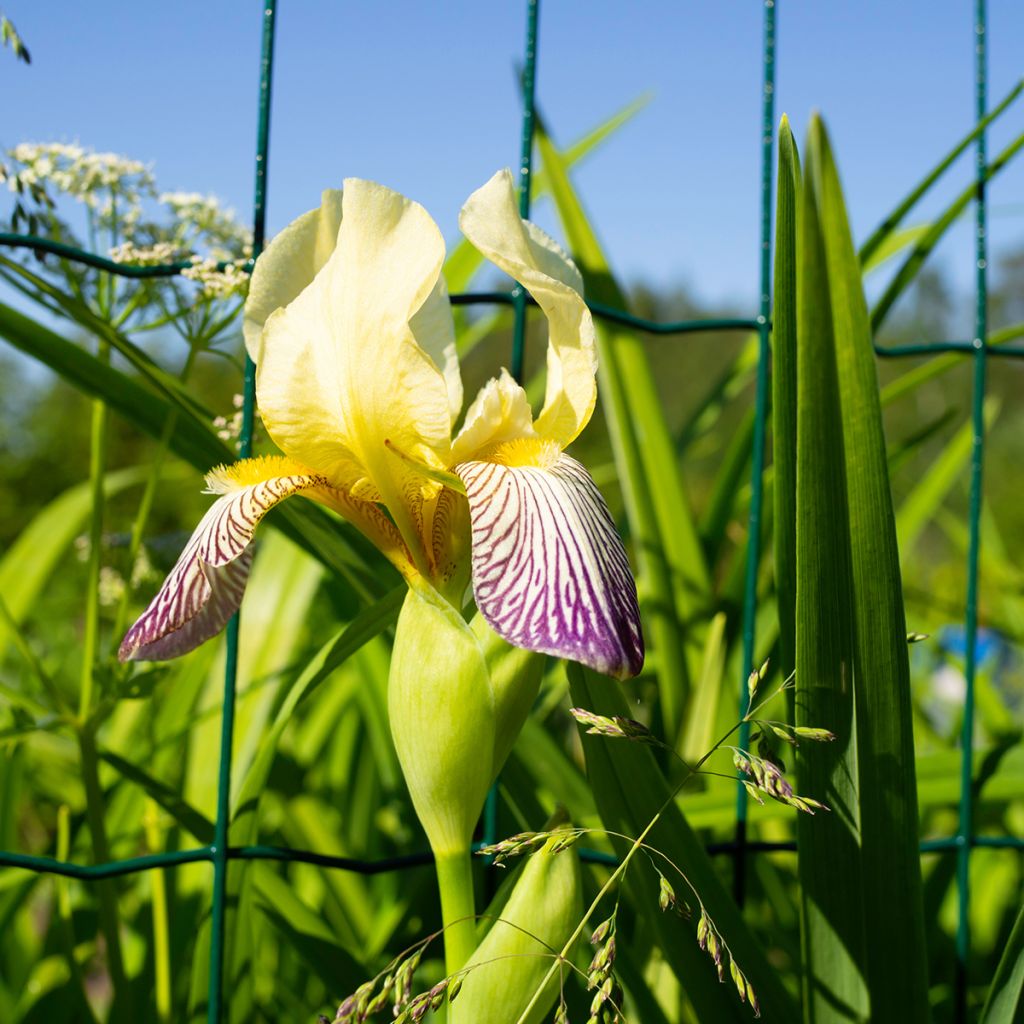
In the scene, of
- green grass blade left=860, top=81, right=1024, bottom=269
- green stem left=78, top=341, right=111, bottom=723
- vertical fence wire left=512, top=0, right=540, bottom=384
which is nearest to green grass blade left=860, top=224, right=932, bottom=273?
green grass blade left=860, top=81, right=1024, bottom=269

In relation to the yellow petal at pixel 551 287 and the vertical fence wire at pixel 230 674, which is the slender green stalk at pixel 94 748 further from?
the yellow petal at pixel 551 287

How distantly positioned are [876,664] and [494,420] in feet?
0.92

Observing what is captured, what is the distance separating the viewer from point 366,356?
1.88 ft

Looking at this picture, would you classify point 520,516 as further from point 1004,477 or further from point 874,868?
point 1004,477

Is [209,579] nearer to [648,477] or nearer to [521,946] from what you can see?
[521,946]

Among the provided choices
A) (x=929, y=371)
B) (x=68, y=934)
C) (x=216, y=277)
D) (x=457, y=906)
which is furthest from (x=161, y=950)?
(x=929, y=371)

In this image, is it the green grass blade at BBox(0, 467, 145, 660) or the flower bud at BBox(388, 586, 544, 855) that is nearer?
the flower bud at BBox(388, 586, 544, 855)

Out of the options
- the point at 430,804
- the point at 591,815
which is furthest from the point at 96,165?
the point at 591,815

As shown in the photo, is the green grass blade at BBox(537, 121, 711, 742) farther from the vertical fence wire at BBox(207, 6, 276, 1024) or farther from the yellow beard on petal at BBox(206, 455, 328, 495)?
the yellow beard on petal at BBox(206, 455, 328, 495)

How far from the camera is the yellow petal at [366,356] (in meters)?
0.57

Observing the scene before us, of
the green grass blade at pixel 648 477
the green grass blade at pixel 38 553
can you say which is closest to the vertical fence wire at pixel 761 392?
the green grass blade at pixel 648 477

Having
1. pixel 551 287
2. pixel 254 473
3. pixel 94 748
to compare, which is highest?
pixel 551 287

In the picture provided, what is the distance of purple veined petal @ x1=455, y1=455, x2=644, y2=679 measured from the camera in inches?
18.8

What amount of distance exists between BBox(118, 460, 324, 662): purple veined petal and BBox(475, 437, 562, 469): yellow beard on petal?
11 centimetres
